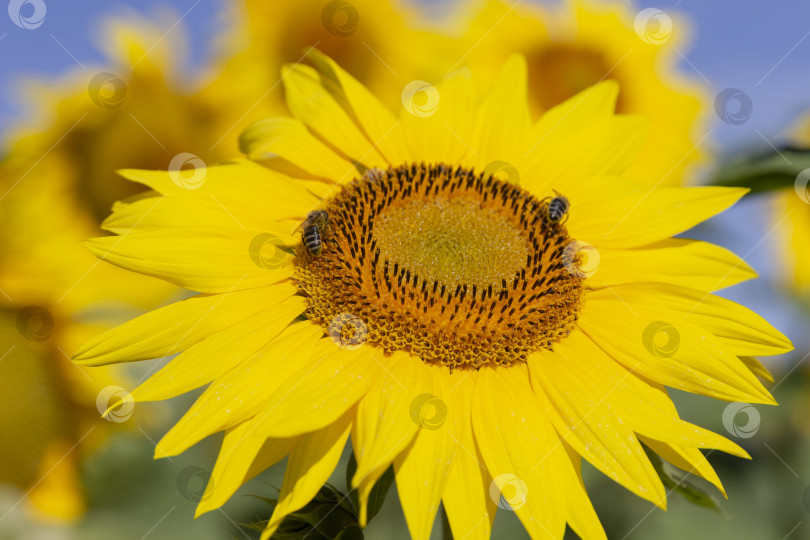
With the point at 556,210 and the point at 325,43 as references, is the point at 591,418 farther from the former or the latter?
the point at 325,43

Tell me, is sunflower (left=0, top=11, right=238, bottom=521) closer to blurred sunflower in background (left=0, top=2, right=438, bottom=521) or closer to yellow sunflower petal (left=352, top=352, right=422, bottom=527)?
blurred sunflower in background (left=0, top=2, right=438, bottom=521)

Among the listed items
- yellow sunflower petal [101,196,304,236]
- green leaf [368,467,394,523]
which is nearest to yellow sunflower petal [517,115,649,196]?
yellow sunflower petal [101,196,304,236]

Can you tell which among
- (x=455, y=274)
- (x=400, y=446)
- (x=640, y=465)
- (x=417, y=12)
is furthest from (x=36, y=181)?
(x=640, y=465)

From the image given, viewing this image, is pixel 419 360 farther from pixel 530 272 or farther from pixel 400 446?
pixel 530 272

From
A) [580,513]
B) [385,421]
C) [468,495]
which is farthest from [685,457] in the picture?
[385,421]

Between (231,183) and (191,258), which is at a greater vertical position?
(231,183)

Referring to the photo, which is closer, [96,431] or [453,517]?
[453,517]
